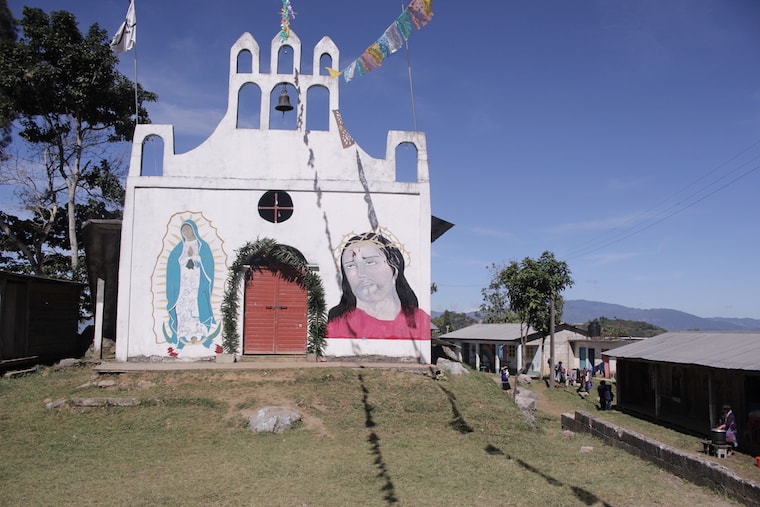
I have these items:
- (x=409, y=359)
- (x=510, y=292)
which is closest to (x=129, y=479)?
(x=409, y=359)

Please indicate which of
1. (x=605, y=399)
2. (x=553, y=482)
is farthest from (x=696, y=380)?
(x=553, y=482)

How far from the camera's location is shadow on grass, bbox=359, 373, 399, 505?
8.53m

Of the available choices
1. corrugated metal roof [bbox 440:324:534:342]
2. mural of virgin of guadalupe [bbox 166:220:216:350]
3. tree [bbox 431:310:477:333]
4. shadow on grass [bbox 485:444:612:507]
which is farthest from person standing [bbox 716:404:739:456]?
tree [bbox 431:310:477:333]

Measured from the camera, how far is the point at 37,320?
19094 millimetres

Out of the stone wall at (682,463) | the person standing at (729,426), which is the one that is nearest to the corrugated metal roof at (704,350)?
the person standing at (729,426)

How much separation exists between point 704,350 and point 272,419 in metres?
12.2

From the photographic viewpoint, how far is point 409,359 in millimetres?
17141

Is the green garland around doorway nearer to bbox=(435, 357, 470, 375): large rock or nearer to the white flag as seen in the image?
bbox=(435, 357, 470, 375): large rock

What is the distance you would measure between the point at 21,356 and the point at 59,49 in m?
16.0

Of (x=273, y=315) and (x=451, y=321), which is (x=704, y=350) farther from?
(x=451, y=321)

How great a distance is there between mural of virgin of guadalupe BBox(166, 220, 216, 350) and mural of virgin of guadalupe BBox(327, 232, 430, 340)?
360cm

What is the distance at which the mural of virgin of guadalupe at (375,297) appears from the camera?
17.1 meters

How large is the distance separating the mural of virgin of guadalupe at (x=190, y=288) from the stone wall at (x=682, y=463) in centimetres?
1074

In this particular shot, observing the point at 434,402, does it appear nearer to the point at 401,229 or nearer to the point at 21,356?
the point at 401,229
